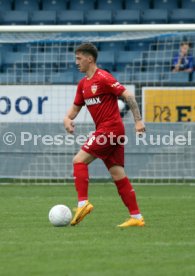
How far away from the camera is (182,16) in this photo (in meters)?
22.4

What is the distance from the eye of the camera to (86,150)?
10203 mm

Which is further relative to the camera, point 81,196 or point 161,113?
point 161,113

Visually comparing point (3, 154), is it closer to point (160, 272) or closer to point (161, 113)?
point (161, 113)

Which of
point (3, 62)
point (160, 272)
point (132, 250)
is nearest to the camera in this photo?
point (160, 272)

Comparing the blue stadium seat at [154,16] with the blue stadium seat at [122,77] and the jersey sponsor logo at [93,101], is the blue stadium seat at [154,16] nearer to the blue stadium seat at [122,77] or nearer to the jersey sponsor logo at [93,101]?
the blue stadium seat at [122,77]

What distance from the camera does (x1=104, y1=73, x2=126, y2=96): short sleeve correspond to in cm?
1006

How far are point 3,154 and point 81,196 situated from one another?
7.83m

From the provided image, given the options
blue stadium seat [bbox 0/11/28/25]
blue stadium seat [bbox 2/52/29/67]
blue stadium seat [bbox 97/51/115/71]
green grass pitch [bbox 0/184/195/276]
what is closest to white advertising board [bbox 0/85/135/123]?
blue stadium seat [bbox 2/52/29/67]

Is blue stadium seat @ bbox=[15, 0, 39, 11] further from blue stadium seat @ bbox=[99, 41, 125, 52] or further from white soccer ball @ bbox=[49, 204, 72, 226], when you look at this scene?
white soccer ball @ bbox=[49, 204, 72, 226]

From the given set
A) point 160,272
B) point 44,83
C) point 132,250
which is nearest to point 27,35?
point 44,83

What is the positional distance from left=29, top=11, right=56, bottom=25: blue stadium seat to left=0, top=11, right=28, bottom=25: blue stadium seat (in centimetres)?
17

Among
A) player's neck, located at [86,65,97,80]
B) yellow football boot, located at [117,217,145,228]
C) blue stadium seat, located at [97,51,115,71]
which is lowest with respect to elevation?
yellow football boot, located at [117,217,145,228]

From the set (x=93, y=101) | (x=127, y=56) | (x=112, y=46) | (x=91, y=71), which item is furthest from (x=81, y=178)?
(x=112, y=46)

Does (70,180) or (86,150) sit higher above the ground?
(86,150)
